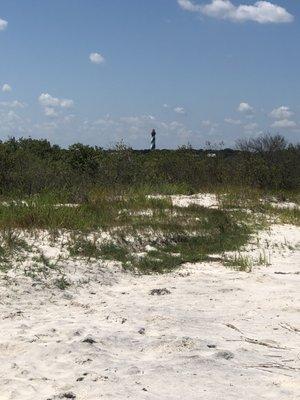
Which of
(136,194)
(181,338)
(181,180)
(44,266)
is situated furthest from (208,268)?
(181,180)

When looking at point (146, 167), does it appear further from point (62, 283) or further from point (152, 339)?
point (152, 339)

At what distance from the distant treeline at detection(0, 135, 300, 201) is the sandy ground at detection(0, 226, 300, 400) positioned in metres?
9.37

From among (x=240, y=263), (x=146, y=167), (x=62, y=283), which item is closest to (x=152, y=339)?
(x=62, y=283)

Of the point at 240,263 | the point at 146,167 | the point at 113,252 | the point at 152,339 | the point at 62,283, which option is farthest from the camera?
the point at 146,167

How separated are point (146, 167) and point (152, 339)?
1686 cm

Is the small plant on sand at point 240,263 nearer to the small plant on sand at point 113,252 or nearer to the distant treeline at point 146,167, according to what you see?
the small plant on sand at point 113,252

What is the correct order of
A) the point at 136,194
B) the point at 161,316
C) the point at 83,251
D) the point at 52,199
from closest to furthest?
the point at 161,316
the point at 83,251
the point at 52,199
the point at 136,194

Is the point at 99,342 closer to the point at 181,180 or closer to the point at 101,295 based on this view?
the point at 101,295

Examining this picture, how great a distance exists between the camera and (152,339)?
5453 millimetres

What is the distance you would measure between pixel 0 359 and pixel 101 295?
2.79m

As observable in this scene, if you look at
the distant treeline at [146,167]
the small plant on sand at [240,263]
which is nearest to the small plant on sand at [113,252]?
the small plant on sand at [240,263]

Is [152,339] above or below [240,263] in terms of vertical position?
below

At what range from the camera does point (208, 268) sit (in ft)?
30.8

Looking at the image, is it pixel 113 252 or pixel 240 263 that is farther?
pixel 113 252
